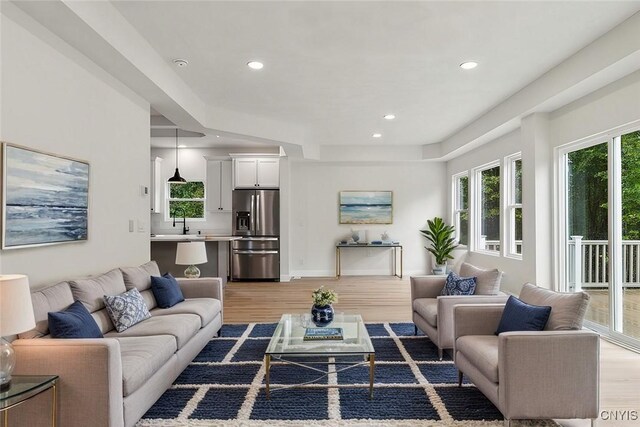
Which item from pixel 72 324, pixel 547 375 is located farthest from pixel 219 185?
pixel 547 375

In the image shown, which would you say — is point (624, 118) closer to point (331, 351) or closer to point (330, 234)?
point (331, 351)

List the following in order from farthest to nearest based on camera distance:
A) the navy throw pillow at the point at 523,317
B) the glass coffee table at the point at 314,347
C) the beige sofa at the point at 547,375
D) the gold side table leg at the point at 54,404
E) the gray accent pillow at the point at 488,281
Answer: the gray accent pillow at the point at 488,281 → the glass coffee table at the point at 314,347 → the navy throw pillow at the point at 523,317 → the beige sofa at the point at 547,375 → the gold side table leg at the point at 54,404

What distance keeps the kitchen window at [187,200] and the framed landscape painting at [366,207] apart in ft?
9.58

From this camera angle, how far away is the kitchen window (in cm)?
845

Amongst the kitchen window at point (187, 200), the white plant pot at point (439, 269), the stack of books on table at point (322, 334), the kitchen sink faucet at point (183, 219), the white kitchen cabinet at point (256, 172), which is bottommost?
the white plant pot at point (439, 269)

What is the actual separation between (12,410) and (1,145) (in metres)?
1.46

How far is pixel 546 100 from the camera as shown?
4168 millimetres

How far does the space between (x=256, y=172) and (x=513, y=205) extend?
4.64 metres

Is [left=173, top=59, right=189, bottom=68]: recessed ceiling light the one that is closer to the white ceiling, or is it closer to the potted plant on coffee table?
the white ceiling

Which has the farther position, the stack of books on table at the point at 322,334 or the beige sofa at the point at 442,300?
the beige sofa at the point at 442,300

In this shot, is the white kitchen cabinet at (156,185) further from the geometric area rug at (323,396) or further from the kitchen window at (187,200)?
the geometric area rug at (323,396)

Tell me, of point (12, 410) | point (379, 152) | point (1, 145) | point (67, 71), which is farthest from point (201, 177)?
point (12, 410)

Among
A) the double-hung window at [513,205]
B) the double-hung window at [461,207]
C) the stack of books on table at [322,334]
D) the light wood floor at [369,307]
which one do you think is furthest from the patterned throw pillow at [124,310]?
the double-hung window at [461,207]

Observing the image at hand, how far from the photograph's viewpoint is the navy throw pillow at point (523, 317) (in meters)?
2.58
